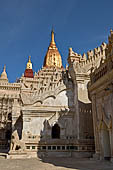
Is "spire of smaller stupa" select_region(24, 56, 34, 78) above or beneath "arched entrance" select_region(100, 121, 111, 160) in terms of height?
above

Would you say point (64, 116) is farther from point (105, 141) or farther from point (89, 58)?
point (89, 58)

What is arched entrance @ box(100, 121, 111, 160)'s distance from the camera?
16.3 metres

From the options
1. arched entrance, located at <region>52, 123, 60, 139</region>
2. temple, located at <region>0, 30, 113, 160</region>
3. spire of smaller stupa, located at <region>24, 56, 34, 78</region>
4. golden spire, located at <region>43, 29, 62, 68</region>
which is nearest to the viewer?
temple, located at <region>0, 30, 113, 160</region>

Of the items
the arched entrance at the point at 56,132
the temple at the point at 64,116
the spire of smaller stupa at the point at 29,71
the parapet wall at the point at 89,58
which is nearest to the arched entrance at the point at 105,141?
the temple at the point at 64,116

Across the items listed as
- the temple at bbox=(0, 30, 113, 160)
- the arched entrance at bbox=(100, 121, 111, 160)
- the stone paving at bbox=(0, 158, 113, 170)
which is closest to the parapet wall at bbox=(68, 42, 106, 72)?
the temple at bbox=(0, 30, 113, 160)

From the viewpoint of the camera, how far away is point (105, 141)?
16641 millimetres

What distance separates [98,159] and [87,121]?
7.10 meters

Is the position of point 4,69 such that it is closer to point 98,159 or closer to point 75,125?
point 75,125

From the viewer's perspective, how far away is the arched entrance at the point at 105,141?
16344mm

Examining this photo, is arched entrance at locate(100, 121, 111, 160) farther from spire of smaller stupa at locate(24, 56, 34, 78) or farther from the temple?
spire of smaller stupa at locate(24, 56, 34, 78)

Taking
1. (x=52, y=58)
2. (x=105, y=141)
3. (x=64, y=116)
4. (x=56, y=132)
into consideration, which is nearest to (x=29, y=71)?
(x=52, y=58)

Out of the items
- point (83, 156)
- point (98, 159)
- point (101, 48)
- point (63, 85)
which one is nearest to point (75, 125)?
point (83, 156)

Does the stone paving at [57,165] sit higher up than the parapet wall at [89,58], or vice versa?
the parapet wall at [89,58]

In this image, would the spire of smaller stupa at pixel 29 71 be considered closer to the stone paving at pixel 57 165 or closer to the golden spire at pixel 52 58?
the golden spire at pixel 52 58
